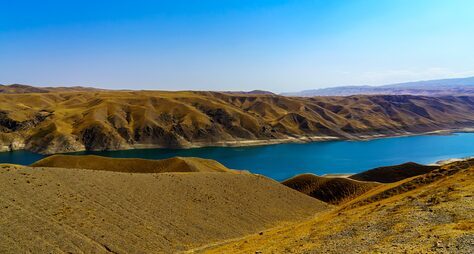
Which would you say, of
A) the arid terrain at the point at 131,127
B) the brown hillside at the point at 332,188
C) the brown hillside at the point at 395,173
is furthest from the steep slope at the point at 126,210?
the arid terrain at the point at 131,127

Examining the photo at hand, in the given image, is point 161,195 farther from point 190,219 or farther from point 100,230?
point 100,230

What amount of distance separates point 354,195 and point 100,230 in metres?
40.0

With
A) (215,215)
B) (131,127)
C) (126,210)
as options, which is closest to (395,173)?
(215,215)

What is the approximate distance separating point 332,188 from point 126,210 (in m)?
37.3

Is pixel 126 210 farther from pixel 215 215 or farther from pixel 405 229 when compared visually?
pixel 405 229

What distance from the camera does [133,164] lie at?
2721 inches

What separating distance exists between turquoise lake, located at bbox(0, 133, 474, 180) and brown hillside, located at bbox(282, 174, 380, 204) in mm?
35524

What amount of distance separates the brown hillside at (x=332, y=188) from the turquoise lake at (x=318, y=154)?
35.5m

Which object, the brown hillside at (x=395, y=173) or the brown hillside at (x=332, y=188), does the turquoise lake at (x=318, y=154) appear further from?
the brown hillside at (x=332, y=188)

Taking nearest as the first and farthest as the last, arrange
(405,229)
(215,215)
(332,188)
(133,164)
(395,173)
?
(405,229)
(215,215)
(332,188)
(133,164)
(395,173)

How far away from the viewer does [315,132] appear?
198250mm

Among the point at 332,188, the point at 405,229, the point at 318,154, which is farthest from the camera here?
the point at 318,154

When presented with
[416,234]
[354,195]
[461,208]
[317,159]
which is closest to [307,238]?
[416,234]

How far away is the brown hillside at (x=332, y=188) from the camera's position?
6053 cm
